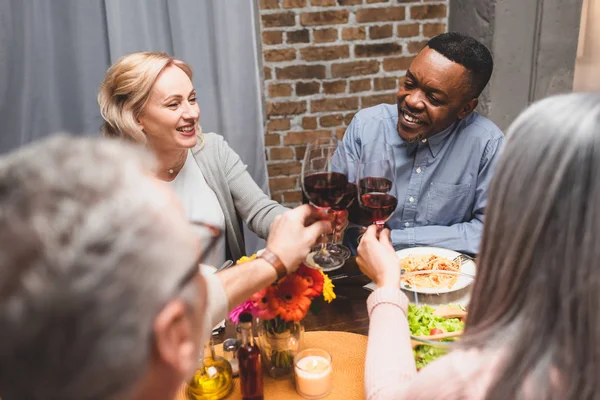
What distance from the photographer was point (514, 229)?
2.19 ft

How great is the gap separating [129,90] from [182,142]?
26 cm

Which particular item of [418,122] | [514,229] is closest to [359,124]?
[418,122]

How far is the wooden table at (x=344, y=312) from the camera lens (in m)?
1.23

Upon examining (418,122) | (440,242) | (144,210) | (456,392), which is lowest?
(440,242)

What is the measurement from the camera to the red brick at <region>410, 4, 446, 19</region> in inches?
99.2

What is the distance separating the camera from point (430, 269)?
1438 millimetres

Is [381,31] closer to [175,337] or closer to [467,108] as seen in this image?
[467,108]

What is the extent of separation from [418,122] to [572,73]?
1.10m

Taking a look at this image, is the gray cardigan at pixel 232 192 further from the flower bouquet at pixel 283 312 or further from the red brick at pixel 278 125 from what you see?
the flower bouquet at pixel 283 312

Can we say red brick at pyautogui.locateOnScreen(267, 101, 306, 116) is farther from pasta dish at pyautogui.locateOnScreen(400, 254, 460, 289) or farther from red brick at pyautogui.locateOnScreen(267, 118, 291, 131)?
pasta dish at pyautogui.locateOnScreen(400, 254, 460, 289)

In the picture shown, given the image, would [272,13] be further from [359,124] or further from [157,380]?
[157,380]

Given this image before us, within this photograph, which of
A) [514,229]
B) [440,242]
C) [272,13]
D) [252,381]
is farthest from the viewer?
[272,13]

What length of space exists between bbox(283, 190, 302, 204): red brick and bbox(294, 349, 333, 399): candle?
1.72 meters

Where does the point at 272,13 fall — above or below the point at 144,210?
above
